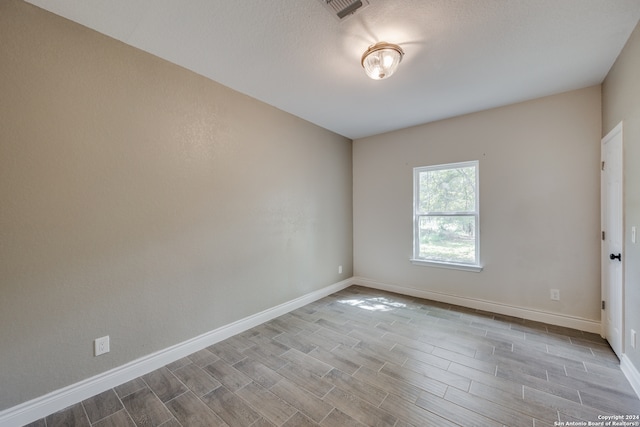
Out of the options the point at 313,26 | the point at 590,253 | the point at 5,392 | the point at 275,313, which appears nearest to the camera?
the point at 5,392

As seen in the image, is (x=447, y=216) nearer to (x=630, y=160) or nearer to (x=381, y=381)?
(x=630, y=160)

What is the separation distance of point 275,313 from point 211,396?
138cm

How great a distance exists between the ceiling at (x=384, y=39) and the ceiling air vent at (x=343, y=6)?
0.16 ft

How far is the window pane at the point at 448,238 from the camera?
354cm

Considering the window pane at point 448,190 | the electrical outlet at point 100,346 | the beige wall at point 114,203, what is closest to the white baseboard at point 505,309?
the window pane at point 448,190

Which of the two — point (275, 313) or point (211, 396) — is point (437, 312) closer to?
point (275, 313)

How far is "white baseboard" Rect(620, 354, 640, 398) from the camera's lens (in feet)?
5.93

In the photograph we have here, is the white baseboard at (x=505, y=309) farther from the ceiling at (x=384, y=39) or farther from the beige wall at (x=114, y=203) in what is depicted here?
the ceiling at (x=384, y=39)

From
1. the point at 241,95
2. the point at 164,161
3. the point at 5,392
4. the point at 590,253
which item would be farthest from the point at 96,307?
the point at 590,253

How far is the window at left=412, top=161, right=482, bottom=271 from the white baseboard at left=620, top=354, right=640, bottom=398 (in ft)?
4.76

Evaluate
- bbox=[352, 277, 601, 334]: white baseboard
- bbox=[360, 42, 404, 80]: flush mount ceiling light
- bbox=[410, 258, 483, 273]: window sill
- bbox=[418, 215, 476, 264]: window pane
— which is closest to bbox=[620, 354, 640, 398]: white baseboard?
bbox=[352, 277, 601, 334]: white baseboard

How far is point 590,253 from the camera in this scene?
276 cm

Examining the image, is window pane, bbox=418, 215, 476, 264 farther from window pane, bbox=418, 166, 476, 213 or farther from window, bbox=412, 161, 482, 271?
window pane, bbox=418, 166, 476, 213

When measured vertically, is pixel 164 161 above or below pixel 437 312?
above
